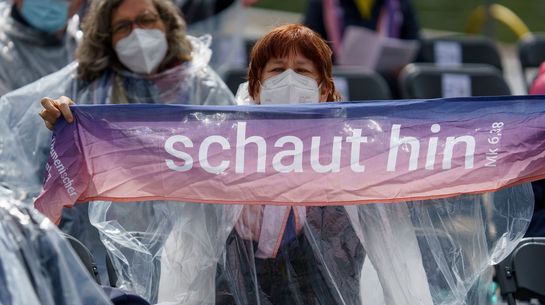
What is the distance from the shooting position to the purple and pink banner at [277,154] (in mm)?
3773

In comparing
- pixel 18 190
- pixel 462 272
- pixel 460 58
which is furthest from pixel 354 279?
pixel 460 58

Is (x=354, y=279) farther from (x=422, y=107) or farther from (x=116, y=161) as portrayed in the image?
(x=116, y=161)

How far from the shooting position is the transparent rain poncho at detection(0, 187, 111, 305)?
10.0ft

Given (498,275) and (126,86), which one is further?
(126,86)

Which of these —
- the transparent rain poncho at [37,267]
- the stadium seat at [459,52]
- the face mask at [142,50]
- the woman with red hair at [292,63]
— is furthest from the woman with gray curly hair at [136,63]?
the stadium seat at [459,52]

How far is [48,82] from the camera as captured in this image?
4.64 metres

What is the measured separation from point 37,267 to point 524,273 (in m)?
1.81

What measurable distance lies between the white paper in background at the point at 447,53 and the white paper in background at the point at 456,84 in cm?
94

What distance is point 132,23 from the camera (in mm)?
4738

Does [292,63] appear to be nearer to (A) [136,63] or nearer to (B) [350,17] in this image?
A: (A) [136,63]

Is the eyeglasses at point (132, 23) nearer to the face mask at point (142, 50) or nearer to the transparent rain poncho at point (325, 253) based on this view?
the face mask at point (142, 50)

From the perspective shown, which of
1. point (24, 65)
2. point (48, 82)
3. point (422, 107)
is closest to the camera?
point (422, 107)

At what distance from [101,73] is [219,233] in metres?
1.15

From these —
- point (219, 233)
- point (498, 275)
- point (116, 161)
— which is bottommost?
point (498, 275)
